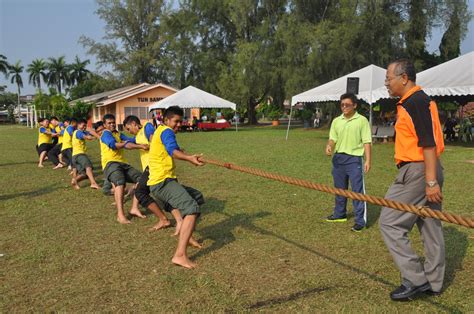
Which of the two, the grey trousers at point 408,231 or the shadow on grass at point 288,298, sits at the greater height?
the grey trousers at point 408,231

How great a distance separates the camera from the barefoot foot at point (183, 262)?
441 cm

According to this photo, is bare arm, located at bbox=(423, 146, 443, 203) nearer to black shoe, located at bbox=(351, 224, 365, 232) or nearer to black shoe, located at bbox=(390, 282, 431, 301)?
black shoe, located at bbox=(390, 282, 431, 301)

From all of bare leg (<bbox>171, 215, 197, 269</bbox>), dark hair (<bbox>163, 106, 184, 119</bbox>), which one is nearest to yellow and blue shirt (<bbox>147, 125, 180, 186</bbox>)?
dark hair (<bbox>163, 106, 184, 119</bbox>)

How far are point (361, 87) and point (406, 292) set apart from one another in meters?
16.0

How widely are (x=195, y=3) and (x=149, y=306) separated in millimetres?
36660

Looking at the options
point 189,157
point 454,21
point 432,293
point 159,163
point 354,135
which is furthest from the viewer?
point 454,21

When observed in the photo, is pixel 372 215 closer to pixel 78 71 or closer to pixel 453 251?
pixel 453 251

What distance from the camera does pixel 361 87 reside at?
18.5 m

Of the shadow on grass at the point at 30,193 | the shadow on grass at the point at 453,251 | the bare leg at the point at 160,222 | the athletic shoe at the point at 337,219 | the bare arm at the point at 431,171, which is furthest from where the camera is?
the shadow on grass at the point at 30,193

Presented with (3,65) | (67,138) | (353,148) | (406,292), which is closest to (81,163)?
(67,138)

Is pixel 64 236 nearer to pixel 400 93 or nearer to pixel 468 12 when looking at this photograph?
pixel 400 93

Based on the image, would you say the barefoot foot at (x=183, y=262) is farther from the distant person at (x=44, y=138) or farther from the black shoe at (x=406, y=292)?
the distant person at (x=44, y=138)

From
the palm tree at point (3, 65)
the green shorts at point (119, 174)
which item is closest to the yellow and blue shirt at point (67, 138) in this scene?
the green shorts at point (119, 174)

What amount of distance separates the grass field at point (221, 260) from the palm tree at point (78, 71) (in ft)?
238
